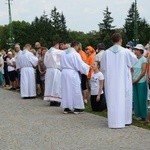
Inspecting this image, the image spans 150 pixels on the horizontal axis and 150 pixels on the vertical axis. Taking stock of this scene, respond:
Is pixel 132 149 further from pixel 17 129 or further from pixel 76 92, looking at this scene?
pixel 76 92

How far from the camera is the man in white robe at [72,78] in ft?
40.7

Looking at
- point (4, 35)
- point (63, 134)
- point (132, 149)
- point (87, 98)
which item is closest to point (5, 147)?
point (63, 134)

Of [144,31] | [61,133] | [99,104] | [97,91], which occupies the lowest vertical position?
[61,133]

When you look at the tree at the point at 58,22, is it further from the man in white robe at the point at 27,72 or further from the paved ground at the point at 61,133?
the paved ground at the point at 61,133

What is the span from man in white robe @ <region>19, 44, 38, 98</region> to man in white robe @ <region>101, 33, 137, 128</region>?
703 cm

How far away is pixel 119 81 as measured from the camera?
33.6 ft

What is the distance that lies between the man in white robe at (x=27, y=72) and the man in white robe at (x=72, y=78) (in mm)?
4596

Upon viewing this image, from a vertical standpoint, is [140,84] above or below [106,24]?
below

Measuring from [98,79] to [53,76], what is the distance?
226cm

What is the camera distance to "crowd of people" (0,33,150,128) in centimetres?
1027

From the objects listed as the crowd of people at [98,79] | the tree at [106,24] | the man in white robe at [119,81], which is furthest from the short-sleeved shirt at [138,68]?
the tree at [106,24]

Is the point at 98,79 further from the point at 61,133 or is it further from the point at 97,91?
the point at 61,133

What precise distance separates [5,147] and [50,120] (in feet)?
10.2

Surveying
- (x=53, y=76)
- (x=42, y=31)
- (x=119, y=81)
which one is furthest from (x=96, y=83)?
(x=42, y=31)
